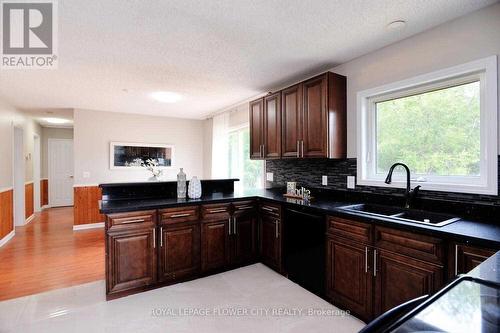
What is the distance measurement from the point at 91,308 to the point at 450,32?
381 centimetres

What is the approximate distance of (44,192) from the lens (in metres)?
7.28

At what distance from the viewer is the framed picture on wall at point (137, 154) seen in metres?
5.47

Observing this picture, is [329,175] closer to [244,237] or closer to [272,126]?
[272,126]

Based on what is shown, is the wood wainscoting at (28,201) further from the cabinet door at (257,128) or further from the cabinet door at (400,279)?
the cabinet door at (400,279)

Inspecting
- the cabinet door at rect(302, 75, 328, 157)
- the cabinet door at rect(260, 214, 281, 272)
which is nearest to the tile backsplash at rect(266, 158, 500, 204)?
the cabinet door at rect(302, 75, 328, 157)

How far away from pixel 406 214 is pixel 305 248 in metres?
0.95

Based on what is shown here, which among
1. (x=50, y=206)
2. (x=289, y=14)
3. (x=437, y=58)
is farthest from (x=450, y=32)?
(x=50, y=206)

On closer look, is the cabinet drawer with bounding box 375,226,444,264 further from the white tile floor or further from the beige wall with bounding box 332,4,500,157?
the beige wall with bounding box 332,4,500,157

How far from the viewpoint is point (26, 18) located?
2.00 meters

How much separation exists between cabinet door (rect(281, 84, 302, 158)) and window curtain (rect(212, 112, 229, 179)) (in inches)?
88.6

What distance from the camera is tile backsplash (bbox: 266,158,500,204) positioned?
6.48 feet

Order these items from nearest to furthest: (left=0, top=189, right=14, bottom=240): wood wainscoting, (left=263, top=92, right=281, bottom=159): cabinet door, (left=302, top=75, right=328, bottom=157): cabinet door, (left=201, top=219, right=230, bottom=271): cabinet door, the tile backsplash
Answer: the tile backsplash < (left=302, top=75, right=328, bottom=157): cabinet door < (left=201, top=219, right=230, bottom=271): cabinet door < (left=263, top=92, right=281, bottom=159): cabinet door < (left=0, top=189, right=14, bottom=240): wood wainscoting

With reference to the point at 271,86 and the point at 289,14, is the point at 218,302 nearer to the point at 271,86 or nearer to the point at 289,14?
the point at 289,14

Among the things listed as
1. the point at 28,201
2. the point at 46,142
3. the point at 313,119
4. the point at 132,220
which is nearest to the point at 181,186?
the point at 132,220
